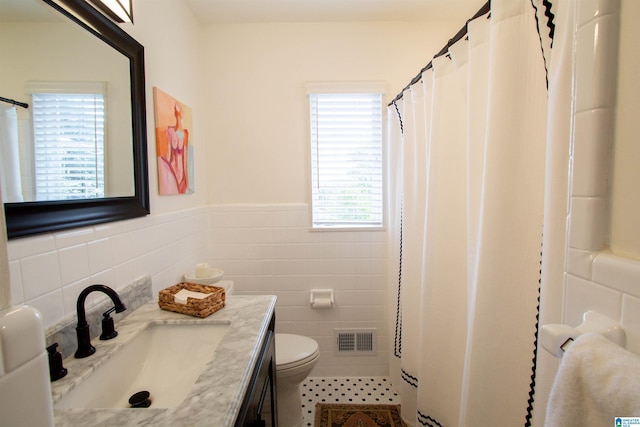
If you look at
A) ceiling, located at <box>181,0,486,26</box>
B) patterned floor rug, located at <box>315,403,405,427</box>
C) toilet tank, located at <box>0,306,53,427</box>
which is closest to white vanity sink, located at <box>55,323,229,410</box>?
toilet tank, located at <box>0,306,53,427</box>

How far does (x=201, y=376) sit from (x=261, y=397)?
323mm

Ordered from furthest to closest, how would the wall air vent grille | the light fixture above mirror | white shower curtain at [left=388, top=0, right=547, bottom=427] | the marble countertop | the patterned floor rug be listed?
the wall air vent grille, the patterned floor rug, the light fixture above mirror, white shower curtain at [left=388, top=0, right=547, bottom=427], the marble countertop

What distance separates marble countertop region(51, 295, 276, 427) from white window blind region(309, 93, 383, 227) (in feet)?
3.60

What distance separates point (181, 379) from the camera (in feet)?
3.01

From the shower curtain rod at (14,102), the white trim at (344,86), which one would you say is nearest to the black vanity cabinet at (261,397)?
the shower curtain rod at (14,102)

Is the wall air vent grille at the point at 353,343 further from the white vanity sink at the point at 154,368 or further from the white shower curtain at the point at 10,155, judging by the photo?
the white shower curtain at the point at 10,155

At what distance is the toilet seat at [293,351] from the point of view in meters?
1.53

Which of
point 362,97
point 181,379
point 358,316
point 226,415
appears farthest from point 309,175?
point 226,415

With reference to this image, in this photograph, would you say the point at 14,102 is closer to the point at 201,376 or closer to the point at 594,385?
the point at 201,376

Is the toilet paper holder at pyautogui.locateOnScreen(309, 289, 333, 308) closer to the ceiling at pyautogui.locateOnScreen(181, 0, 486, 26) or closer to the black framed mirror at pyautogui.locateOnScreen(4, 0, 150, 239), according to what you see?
the black framed mirror at pyautogui.locateOnScreen(4, 0, 150, 239)

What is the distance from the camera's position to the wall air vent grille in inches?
81.9

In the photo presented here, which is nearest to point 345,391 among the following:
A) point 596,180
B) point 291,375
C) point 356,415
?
point 356,415

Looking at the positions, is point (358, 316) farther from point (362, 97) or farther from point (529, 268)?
point (362, 97)

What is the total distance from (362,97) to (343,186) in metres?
0.66
